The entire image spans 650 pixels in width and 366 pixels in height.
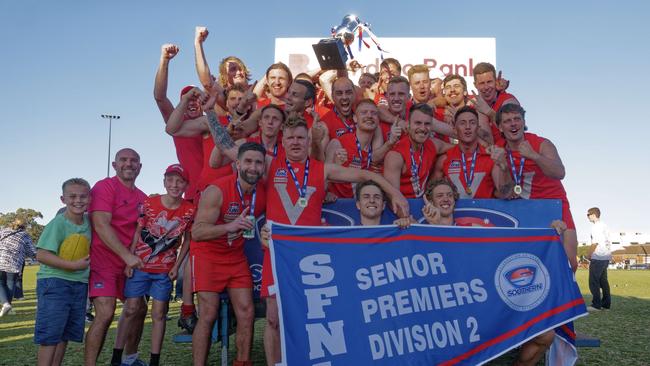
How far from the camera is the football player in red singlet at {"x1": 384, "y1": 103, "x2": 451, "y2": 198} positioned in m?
4.88

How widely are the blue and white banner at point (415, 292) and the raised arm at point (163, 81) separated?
277 cm

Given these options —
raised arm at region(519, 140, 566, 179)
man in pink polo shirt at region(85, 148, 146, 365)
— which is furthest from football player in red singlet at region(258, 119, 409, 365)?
man in pink polo shirt at region(85, 148, 146, 365)

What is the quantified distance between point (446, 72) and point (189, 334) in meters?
9.75

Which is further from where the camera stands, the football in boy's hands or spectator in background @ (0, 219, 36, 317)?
spectator in background @ (0, 219, 36, 317)

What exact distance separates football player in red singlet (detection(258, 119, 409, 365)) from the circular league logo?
37.8 inches

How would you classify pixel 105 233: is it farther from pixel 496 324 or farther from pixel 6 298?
pixel 6 298

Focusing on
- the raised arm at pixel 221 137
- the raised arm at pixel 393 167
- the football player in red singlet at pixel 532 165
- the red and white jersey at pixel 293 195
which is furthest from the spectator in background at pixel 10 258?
the football player in red singlet at pixel 532 165

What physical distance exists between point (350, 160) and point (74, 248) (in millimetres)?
2718

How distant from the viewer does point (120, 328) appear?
5.09 m

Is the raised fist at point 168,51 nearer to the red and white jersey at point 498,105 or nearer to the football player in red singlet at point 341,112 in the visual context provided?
the football player in red singlet at point 341,112

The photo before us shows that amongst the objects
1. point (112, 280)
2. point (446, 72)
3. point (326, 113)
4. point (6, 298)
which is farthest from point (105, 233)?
point (446, 72)

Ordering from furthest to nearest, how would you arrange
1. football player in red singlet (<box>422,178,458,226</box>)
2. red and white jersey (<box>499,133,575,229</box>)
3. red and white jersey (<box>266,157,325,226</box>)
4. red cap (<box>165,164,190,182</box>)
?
1. red cap (<box>165,164,190,182</box>)
2. red and white jersey (<box>499,133,575,229</box>)
3. football player in red singlet (<box>422,178,458,226</box>)
4. red and white jersey (<box>266,157,325,226</box>)

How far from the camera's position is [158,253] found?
5.01 meters

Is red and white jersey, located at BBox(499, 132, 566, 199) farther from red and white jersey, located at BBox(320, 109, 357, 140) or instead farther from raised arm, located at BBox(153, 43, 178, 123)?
raised arm, located at BBox(153, 43, 178, 123)
